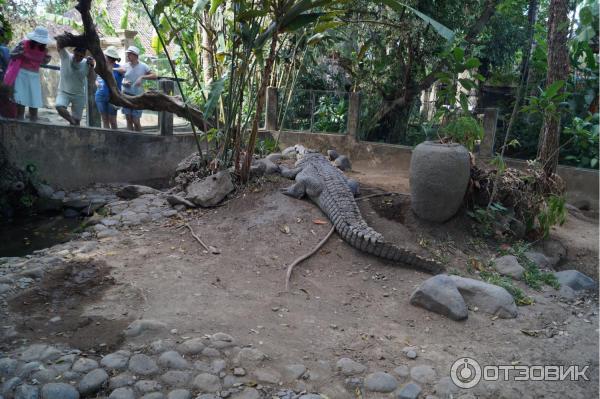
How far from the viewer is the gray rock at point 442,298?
390 cm

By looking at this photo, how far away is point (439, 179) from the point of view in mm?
5348

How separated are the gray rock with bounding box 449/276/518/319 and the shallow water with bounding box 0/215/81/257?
436 centimetres

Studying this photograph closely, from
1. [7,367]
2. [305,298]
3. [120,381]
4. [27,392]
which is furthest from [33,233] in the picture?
[120,381]

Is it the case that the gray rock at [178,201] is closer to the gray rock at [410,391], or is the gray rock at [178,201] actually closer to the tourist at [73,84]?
the tourist at [73,84]

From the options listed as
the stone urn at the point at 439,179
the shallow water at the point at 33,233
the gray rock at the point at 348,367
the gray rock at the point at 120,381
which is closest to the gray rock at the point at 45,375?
the gray rock at the point at 120,381

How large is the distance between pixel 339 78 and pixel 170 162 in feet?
14.3

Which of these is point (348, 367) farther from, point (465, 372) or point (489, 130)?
point (489, 130)

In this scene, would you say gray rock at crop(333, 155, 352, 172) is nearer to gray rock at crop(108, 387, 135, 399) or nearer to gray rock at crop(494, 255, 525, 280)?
gray rock at crop(494, 255, 525, 280)

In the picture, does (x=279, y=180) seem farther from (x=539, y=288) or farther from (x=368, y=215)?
(x=539, y=288)

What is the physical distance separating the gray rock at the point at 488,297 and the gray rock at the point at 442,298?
5.5 inches

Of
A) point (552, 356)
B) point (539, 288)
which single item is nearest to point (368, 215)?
point (539, 288)

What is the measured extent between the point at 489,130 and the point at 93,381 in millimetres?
7299

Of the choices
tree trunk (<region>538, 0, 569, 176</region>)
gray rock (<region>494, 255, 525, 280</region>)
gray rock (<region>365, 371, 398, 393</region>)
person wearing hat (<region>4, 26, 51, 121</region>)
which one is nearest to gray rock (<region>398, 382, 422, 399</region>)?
gray rock (<region>365, 371, 398, 393</region>)

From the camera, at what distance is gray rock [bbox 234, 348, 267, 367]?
2.96 metres
